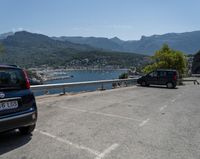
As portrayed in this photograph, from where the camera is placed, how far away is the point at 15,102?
532cm

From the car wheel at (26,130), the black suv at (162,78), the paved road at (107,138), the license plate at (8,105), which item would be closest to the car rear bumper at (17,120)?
the license plate at (8,105)

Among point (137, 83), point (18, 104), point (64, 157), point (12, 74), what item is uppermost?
point (12, 74)

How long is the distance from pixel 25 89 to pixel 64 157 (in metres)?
2.06

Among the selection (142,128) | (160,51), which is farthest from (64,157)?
(160,51)

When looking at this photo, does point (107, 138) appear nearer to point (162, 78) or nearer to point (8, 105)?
point (8, 105)

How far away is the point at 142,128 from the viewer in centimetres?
677

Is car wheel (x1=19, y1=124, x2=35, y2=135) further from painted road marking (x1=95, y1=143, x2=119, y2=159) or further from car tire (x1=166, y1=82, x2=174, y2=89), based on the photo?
car tire (x1=166, y1=82, x2=174, y2=89)

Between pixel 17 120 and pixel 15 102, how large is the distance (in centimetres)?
40

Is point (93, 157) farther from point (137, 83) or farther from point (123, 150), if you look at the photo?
point (137, 83)

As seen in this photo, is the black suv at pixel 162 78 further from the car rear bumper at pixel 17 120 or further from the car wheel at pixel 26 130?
the car rear bumper at pixel 17 120

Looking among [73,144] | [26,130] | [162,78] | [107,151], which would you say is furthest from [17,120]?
[162,78]

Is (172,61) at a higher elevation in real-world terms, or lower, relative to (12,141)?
higher

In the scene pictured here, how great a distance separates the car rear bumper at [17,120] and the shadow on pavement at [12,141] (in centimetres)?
Answer: 38

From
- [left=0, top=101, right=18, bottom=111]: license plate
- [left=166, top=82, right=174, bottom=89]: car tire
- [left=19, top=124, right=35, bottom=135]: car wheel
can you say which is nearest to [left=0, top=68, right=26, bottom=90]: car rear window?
[left=0, top=101, right=18, bottom=111]: license plate
